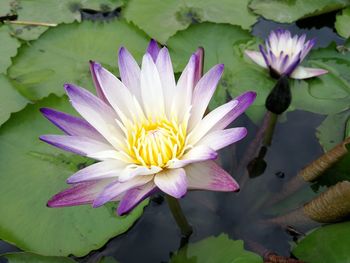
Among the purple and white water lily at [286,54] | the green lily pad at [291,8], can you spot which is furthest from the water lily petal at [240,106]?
the green lily pad at [291,8]

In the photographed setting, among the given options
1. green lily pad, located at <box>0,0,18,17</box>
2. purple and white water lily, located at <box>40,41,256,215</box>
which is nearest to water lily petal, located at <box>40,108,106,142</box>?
purple and white water lily, located at <box>40,41,256,215</box>

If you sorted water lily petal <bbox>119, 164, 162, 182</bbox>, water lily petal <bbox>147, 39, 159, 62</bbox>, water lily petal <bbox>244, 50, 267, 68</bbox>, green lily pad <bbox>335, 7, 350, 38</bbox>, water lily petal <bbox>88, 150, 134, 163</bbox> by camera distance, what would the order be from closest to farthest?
water lily petal <bbox>119, 164, 162, 182</bbox>, water lily petal <bbox>88, 150, 134, 163</bbox>, water lily petal <bbox>147, 39, 159, 62</bbox>, water lily petal <bbox>244, 50, 267, 68</bbox>, green lily pad <bbox>335, 7, 350, 38</bbox>

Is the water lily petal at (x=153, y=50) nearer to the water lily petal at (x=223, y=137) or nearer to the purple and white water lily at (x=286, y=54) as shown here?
the water lily petal at (x=223, y=137)

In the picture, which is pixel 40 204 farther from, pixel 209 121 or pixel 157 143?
pixel 209 121

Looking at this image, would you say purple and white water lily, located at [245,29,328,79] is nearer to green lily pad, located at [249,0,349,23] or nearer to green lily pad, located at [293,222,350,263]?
green lily pad, located at [249,0,349,23]

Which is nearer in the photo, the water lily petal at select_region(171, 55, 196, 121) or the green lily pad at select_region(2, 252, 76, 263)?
the water lily petal at select_region(171, 55, 196, 121)

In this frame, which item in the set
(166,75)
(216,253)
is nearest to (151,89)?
(166,75)

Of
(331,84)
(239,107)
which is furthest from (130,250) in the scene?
(331,84)

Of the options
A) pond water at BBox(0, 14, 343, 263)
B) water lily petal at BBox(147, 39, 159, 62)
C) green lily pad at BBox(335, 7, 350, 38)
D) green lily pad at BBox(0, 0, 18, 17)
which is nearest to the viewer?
water lily petal at BBox(147, 39, 159, 62)

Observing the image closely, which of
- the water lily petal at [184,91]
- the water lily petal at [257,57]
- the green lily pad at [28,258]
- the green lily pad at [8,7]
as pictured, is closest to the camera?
the water lily petal at [184,91]
